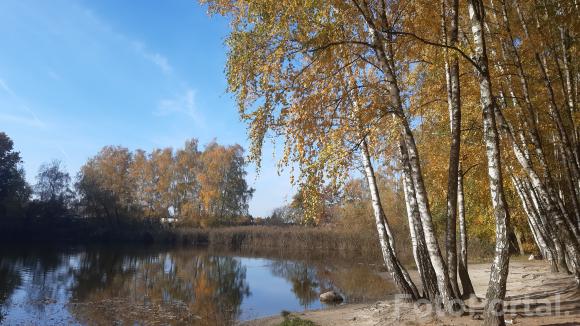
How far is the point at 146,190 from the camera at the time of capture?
55.5m

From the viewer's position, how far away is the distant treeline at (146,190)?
50.6 metres

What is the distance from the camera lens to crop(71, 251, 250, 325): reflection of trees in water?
40.7 ft

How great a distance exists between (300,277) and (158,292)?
7565 mm

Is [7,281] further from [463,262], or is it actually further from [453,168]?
[453,168]

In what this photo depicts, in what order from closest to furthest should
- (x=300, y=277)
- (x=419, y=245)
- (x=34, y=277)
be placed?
(x=419, y=245)
(x=34, y=277)
(x=300, y=277)

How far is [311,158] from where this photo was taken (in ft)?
24.8

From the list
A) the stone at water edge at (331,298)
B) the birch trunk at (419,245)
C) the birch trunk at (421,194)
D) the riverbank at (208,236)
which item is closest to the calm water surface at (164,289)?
the stone at water edge at (331,298)

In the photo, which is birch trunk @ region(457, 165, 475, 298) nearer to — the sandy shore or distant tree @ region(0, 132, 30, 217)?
the sandy shore

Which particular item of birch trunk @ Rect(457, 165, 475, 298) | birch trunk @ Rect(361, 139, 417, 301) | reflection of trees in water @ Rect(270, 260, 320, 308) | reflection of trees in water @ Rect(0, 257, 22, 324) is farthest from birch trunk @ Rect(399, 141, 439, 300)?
reflection of trees in water @ Rect(0, 257, 22, 324)

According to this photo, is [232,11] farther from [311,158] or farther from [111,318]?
[111,318]

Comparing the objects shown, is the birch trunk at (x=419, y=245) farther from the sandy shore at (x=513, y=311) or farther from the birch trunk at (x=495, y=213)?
the birch trunk at (x=495, y=213)

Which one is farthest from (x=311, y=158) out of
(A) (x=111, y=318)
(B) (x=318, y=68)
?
(A) (x=111, y=318)

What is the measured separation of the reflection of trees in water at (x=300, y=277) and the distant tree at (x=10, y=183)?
3295cm

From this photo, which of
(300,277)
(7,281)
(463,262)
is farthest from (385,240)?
(7,281)
